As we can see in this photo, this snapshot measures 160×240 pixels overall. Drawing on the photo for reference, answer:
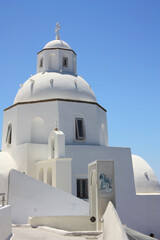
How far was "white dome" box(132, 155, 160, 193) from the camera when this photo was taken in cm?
2019

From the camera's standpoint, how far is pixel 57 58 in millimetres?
22125

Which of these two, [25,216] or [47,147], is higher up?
[47,147]

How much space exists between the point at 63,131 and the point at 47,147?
1.37 metres

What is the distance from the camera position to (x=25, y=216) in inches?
553

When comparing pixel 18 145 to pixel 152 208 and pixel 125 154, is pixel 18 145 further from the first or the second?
pixel 152 208

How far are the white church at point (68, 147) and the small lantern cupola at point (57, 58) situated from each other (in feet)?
1.02

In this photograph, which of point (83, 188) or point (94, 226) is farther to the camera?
point (83, 188)

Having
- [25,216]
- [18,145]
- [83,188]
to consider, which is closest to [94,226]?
[25,216]

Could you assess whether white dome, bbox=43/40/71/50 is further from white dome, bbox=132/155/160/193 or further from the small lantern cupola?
white dome, bbox=132/155/160/193

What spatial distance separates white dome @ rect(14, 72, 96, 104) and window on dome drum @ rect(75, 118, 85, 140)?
62.1 inches

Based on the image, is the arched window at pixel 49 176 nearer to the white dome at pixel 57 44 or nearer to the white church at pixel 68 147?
the white church at pixel 68 147

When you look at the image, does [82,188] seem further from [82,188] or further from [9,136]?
[9,136]

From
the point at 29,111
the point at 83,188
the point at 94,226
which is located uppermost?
the point at 29,111

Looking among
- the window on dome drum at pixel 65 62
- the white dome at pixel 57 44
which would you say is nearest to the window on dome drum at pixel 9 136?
the window on dome drum at pixel 65 62
